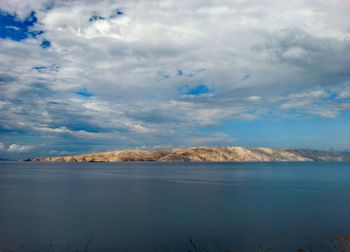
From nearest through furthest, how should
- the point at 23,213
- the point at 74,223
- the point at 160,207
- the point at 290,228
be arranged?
the point at 290,228 → the point at 74,223 → the point at 23,213 → the point at 160,207

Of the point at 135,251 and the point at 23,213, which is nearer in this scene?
the point at 135,251

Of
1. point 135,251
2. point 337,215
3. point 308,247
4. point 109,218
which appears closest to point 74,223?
point 109,218

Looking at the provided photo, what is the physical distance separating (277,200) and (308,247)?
25768mm

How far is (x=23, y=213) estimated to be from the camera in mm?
40000

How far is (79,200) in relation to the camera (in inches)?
2026

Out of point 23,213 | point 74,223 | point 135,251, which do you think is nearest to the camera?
point 135,251

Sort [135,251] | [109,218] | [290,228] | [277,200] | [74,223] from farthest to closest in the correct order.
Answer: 1. [277,200]
2. [109,218]
3. [74,223]
4. [290,228]
5. [135,251]

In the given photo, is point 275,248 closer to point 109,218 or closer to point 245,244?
point 245,244

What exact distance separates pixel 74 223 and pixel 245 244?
16.9 metres

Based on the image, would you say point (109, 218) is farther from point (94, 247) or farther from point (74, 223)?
point (94, 247)

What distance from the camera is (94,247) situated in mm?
26312

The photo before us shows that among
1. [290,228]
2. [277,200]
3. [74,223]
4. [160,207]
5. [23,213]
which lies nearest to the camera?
[290,228]

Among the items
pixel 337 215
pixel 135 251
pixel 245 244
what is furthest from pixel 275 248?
pixel 337 215

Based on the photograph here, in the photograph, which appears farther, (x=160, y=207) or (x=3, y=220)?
(x=160, y=207)
